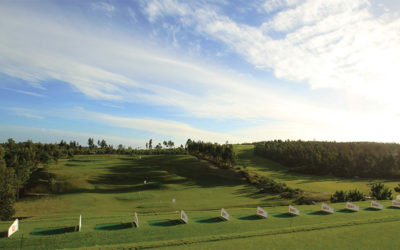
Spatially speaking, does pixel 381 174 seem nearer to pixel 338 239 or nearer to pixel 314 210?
pixel 314 210

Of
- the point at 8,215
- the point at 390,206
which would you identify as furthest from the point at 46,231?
the point at 390,206

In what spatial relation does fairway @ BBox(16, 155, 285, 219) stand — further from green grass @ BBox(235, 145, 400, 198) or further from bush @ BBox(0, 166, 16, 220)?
green grass @ BBox(235, 145, 400, 198)

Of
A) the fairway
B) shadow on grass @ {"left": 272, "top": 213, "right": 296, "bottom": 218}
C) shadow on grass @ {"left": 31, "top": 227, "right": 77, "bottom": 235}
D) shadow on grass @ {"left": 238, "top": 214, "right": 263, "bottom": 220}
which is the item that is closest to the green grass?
the fairway

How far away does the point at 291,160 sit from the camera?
105625 millimetres

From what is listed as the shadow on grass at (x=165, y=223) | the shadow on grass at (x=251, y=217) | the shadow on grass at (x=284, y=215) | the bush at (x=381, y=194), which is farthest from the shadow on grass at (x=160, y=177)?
the shadow on grass at (x=284, y=215)

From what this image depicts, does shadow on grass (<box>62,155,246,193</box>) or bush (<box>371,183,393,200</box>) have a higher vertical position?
bush (<box>371,183,393,200</box>)

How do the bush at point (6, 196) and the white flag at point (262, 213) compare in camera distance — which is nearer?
the white flag at point (262, 213)

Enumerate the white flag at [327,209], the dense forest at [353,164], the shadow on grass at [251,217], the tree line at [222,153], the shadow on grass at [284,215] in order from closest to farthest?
1. the shadow on grass at [251,217]
2. the shadow on grass at [284,215]
3. the white flag at [327,209]
4. the tree line at [222,153]
5. the dense forest at [353,164]

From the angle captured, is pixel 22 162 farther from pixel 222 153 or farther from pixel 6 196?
pixel 222 153

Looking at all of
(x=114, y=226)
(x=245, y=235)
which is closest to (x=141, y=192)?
(x=114, y=226)

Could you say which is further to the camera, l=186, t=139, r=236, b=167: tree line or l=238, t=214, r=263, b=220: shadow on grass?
l=186, t=139, r=236, b=167: tree line

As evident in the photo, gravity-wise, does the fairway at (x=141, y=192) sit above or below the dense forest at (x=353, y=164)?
below

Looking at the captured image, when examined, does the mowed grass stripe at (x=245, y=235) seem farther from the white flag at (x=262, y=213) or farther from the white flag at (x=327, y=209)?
the white flag at (x=262, y=213)

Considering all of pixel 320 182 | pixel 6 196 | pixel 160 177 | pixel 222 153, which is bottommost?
pixel 320 182
